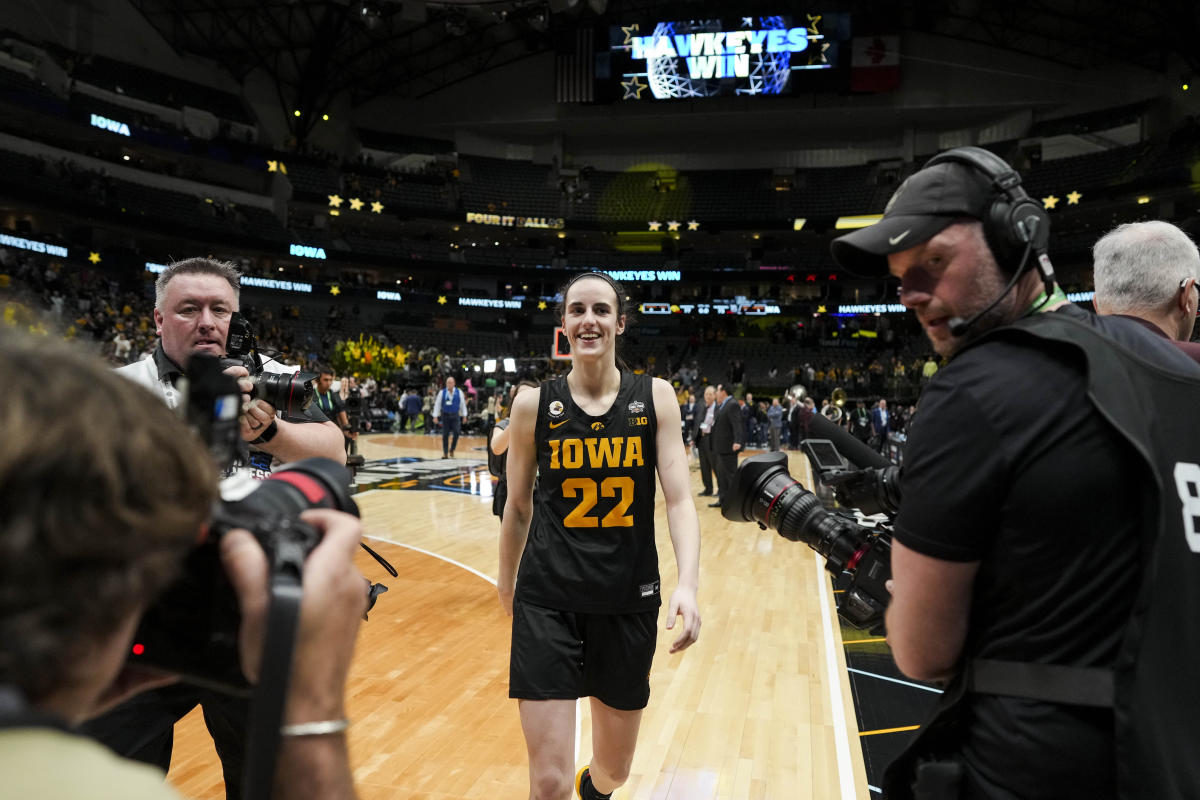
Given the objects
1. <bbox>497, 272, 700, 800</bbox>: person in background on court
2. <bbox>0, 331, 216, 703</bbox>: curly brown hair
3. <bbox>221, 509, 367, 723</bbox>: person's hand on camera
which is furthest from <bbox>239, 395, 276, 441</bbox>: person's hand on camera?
<bbox>0, 331, 216, 703</bbox>: curly brown hair

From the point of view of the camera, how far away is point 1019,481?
4.01ft

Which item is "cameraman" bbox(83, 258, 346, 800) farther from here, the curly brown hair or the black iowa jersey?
the curly brown hair

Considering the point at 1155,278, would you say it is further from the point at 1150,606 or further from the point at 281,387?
the point at 281,387

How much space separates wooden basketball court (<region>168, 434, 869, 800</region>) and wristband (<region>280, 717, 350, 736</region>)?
3.05 m

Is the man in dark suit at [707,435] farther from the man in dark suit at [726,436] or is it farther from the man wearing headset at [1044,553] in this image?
the man wearing headset at [1044,553]

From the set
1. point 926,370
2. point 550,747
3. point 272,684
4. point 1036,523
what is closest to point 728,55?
point 926,370

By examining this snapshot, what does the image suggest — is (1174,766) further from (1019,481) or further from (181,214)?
(181,214)

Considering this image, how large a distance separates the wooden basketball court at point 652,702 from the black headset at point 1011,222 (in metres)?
3.05

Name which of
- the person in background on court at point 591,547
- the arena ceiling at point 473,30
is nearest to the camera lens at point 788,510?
the person in background on court at point 591,547

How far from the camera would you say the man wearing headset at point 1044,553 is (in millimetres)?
1192

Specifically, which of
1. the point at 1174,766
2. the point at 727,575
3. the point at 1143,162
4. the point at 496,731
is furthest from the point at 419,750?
the point at 1143,162

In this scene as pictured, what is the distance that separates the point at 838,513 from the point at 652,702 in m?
3.21

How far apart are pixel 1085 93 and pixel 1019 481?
39.9 m

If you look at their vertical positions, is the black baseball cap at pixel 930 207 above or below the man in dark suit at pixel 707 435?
above
